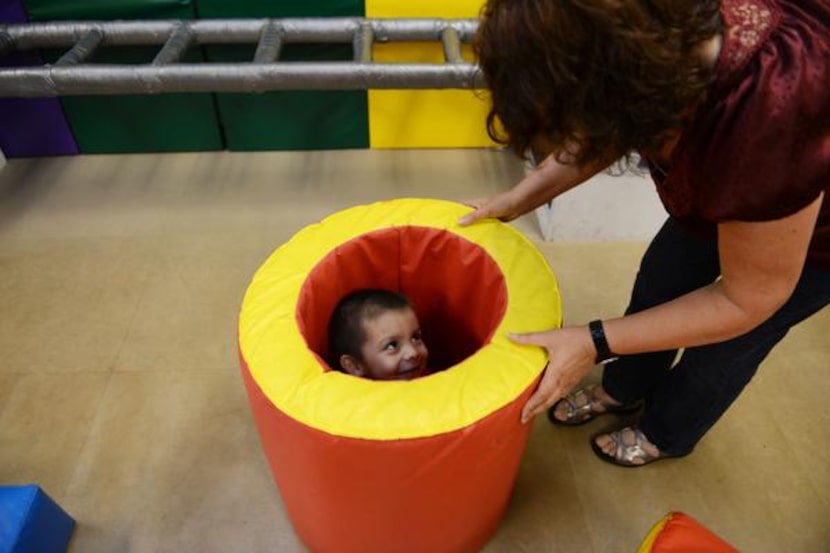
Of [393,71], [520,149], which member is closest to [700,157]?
[520,149]

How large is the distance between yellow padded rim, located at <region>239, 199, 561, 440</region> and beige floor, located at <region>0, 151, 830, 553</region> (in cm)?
48

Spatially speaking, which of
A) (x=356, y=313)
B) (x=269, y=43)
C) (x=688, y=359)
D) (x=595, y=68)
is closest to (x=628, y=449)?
(x=688, y=359)

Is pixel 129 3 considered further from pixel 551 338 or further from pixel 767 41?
pixel 767 41

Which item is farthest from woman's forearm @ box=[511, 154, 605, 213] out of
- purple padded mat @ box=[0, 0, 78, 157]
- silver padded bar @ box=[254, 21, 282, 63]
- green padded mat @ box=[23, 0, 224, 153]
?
purple padded mat @ box=[0, 0, 78, 157]

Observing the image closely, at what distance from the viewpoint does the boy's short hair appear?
1139mm

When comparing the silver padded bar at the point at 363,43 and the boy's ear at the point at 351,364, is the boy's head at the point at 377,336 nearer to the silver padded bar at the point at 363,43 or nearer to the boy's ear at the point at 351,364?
the boy's ear at the point at 351,364

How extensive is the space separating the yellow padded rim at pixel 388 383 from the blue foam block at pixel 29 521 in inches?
19.6

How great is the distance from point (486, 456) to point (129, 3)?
171cm

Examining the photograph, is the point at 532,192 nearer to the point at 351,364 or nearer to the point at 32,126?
the point at 351,364

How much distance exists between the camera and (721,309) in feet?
2.56

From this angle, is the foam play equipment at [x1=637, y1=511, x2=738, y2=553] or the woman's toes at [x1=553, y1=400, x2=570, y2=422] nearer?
the foam play equipment at [x1=637, y1=511, x2=738, y2=553]

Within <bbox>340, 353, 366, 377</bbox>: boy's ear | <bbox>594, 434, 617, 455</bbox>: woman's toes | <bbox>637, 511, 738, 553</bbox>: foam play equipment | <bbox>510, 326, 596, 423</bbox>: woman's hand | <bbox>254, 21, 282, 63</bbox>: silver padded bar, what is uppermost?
<bbox>254, 21, 282, 63</bbox>: silver padded bar

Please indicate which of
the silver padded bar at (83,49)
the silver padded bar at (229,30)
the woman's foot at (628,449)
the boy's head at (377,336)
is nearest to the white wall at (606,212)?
the silver padded bar at (229,30)

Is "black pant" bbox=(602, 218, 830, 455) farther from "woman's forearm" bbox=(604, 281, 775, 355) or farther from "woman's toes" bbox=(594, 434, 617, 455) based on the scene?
"woman's forearm" bbox=(604, 281, 775, 355)
